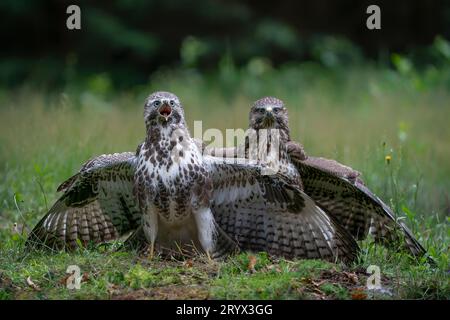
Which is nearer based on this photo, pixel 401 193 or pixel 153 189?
→ pixel 153 189

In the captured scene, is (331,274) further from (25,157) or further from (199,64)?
(199,64)

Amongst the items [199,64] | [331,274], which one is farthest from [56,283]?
[199,64]

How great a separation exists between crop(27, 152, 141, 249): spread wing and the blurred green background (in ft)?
10.8

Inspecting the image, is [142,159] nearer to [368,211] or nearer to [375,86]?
[368,211]

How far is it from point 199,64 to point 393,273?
44.2ft

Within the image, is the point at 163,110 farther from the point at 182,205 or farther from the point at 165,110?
the point at 182,205

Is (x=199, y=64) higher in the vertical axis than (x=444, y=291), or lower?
higher

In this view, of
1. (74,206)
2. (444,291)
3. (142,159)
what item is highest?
(142,159)

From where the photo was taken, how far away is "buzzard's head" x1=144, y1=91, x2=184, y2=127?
678 centimetres

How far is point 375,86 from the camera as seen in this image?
1570 centimetres

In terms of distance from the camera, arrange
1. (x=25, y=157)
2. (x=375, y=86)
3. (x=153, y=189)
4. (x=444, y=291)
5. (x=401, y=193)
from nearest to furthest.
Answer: (x=444, y=291) < (x=153, y=189) < (x=401, y=193) < (x=25, y=157) < (x=375, y=86)

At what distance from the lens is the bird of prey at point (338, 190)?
278 inches

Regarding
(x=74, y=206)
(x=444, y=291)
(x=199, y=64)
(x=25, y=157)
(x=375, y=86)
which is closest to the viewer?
(x=444, y=291)

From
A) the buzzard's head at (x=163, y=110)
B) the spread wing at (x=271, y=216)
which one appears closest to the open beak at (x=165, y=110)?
the buzzard's head at (x=163, y=110)
